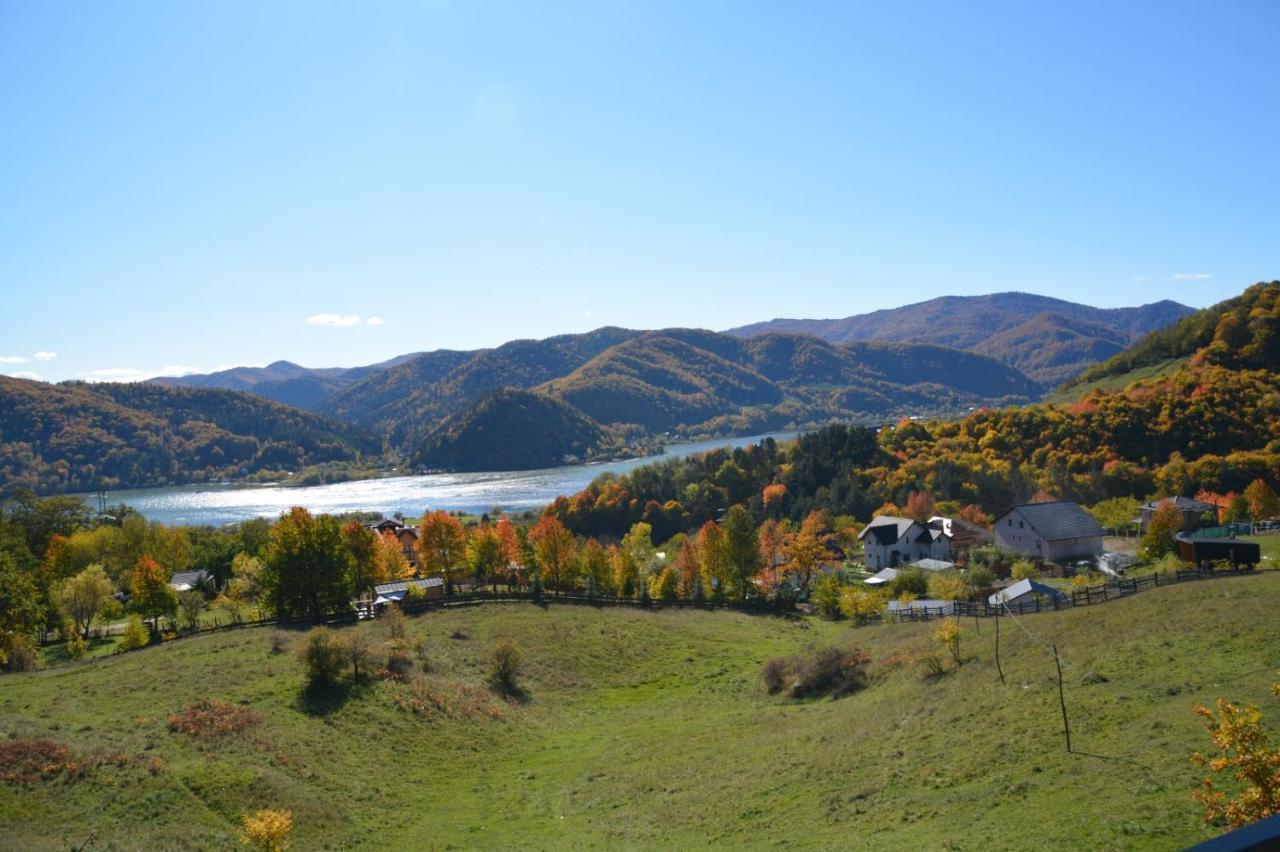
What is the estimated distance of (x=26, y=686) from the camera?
33375 millimetres

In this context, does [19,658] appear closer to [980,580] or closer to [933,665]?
[933,665]

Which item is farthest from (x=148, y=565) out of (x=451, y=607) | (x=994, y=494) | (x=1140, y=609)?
(x=994, y=494)

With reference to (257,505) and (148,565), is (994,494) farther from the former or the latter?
(257,505)

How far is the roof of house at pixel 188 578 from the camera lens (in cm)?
7201

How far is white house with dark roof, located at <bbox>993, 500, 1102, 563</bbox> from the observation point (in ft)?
209

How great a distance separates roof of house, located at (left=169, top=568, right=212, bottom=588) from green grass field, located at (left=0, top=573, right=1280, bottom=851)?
35.3 m

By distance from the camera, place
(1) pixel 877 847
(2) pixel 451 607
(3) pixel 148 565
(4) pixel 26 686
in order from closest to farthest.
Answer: (1) pixel 877 847 → (4) pixel 26 686 → (2) pixel 451 607 → (3) pixel 148 565

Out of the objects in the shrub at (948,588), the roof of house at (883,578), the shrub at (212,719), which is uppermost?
the shrub at (212,719)

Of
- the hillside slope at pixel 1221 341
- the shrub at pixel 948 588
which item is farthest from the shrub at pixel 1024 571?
the hillside slope at pixel 1221 341

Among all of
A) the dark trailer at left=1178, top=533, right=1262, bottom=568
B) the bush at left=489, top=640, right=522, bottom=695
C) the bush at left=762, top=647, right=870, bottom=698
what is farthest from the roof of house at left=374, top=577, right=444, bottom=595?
the dark trailer at left=1178, top=533, right=1262, bottom=568

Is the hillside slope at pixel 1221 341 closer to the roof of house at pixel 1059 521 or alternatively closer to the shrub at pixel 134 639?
the roof of house at pixel 1059 521

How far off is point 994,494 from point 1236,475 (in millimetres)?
26093

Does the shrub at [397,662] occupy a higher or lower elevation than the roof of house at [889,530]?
higher

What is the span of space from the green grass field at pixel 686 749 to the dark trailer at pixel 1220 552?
950 centimetres
